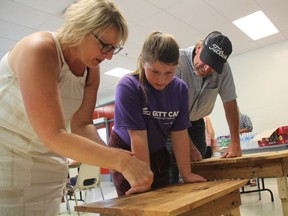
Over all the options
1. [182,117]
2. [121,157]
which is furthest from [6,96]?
[182,117]

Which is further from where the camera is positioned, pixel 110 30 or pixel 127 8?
pixel 127 8

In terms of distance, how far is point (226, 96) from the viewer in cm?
172

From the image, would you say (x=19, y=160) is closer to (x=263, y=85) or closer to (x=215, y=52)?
(x=215, y=52)

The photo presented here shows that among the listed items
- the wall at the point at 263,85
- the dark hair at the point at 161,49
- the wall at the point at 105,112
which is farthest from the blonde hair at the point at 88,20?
the wall at the point at 105,112

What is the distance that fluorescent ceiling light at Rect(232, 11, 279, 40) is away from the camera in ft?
14.1

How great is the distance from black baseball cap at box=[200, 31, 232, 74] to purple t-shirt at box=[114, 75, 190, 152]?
0.99ft

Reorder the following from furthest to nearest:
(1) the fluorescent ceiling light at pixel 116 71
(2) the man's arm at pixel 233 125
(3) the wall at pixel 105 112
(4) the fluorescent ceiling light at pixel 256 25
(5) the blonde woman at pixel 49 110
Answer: (3) the wall at pixel 105 112, (1) the fluorescent ceiling light at pixel 116 71, (4) the fluorescent ceiling light at pixel 256 25, (2) the man's arm at pixel 233 125, (5) the blonde woman at pixel 49 110

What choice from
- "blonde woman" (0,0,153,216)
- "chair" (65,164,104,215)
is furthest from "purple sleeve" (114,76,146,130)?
"chair" (65,164,104,215)

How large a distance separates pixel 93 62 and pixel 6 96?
27 cm

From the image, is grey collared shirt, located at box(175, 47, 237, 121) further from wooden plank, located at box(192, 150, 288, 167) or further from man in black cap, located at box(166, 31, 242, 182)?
wooden plank, located at box(192, 150, 288, 167)

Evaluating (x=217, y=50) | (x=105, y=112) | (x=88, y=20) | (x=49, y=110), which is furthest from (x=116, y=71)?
(x=49, y=110)

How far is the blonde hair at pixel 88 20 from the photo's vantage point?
77 cm

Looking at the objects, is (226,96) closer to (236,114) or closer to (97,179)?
(236,114)

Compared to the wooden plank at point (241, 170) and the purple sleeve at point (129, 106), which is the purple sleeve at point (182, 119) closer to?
the purple sleeve at point (129, 106)
